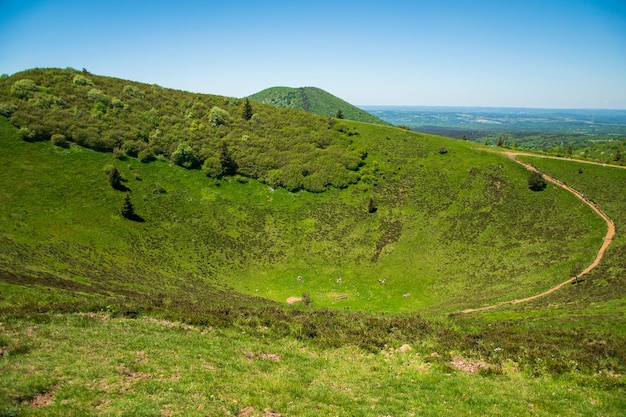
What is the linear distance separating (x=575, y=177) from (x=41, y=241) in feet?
337

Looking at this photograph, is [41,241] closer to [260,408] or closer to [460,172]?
[260,408]

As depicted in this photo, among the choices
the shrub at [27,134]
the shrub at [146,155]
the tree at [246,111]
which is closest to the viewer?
the shrub at [27,134]

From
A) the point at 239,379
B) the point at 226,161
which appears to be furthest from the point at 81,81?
the point at 239,379

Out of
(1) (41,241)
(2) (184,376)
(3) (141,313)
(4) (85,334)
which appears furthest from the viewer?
(1) (41,241)

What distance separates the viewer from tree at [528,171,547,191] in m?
72.8

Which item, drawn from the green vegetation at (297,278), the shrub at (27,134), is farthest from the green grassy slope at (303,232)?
the shrub at (27,134)

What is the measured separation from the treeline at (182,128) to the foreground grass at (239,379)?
6482 centimetres

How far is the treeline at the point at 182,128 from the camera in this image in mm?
76688

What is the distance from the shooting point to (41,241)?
4631cm

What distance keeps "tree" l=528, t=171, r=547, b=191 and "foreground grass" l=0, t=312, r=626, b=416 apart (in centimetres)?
6636

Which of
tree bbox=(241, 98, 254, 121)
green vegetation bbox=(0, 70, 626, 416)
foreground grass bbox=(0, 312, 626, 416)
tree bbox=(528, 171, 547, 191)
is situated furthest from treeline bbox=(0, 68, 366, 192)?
foreground grass bbox=(0, 312, 626, 416)

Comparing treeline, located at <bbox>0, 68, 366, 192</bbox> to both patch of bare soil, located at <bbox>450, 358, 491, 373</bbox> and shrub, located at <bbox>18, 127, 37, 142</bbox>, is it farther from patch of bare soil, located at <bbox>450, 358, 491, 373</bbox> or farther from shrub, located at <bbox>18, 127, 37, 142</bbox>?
patch of bare soil, located at <bbox>450, 358, 491, 373</bbox>

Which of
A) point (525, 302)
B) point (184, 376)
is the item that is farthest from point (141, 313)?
point (525, 302)

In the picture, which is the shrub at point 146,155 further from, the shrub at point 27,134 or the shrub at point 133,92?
the shrub at point 133,92
